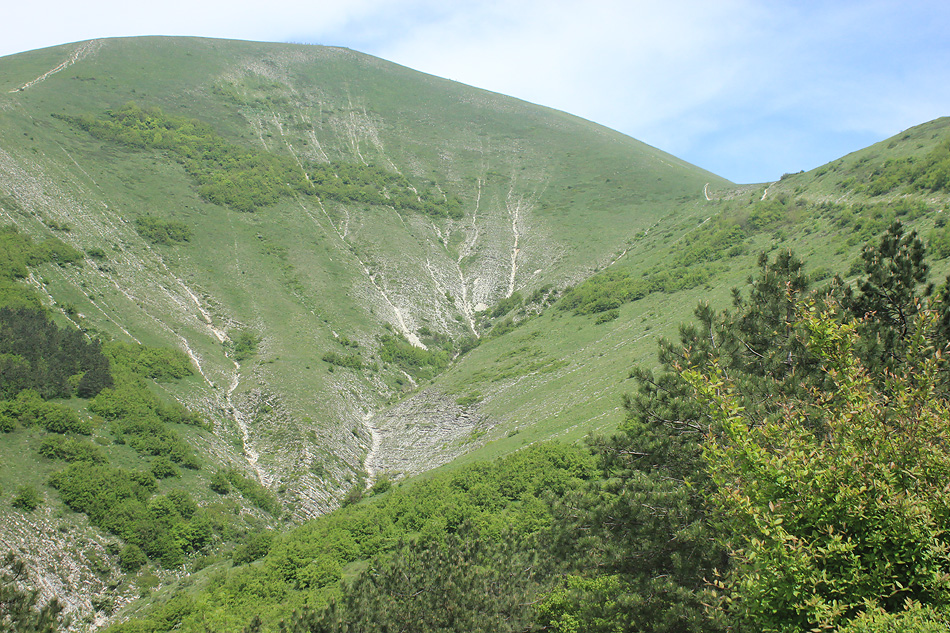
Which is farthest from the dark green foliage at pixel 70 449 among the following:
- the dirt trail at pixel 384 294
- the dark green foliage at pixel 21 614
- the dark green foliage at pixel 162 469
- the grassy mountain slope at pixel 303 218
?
the dirt trail at pixel 384 294

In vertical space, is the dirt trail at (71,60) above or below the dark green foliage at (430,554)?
above

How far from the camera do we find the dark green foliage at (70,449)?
28.2 metres

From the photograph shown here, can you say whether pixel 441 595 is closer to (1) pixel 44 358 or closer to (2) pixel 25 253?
(1) pixel 44 358

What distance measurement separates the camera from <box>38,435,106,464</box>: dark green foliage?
2819 cm

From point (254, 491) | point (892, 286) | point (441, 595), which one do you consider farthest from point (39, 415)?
point (892, 286)

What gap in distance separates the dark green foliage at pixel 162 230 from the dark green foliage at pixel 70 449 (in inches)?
1489

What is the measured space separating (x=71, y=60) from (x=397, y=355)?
8750 cm

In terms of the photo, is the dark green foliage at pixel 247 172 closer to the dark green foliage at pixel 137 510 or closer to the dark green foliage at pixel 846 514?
the dark green foliage at pixel 137 510

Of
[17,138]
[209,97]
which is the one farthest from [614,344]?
[209,97]

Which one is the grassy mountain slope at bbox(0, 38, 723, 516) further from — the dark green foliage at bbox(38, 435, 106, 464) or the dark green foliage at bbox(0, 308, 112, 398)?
the dark green foliage at bbox(38, 435, 106, 464)

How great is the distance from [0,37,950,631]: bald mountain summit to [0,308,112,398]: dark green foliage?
184 millimetres

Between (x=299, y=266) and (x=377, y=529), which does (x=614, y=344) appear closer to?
(x=377, y=529)

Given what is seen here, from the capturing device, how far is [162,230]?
63.7 m

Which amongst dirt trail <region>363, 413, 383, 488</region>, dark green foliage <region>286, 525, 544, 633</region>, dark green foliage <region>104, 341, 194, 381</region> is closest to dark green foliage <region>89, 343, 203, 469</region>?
dark green foliage <region>104, 341, 194, 381</region>
